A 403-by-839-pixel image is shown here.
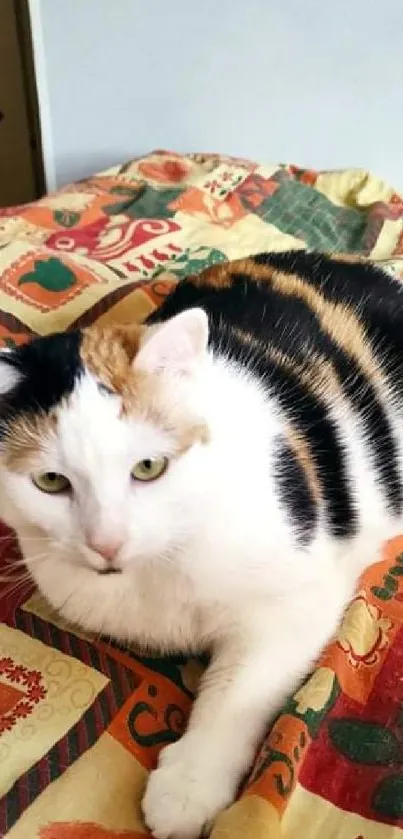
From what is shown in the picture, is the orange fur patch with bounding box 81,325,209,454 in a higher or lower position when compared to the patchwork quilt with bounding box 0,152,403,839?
higher

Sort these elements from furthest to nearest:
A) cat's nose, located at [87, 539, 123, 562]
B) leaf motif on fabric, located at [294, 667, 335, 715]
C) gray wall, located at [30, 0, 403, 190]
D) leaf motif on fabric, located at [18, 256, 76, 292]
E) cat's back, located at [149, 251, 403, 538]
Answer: gray wall, located at [30, 0, 403, 190] < leaf motif on fabric, located at [18, 256, 76, 292] < cat's back, located at [149, 251, 403, 538] < leaf motif on fabric, located at [294, 667, 335, 715] < cat's nose, located at [87, 539, 123, 562]

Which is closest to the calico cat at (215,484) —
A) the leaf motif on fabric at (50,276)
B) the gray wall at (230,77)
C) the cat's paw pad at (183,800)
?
the cat's paw pad at (183,800)

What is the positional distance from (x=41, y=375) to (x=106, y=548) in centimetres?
16

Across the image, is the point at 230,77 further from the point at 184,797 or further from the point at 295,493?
the point at 184,797

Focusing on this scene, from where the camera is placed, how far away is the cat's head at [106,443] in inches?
28.7

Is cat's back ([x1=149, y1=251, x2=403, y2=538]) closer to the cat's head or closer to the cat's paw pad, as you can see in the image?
the cat's head

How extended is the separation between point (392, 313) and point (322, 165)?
36.6 inches

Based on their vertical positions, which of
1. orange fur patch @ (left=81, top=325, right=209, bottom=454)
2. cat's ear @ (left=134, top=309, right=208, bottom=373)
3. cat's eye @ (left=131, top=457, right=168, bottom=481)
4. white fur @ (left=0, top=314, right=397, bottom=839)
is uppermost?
cat's ear @ (left=134, top=309, right=208, bottom=373)

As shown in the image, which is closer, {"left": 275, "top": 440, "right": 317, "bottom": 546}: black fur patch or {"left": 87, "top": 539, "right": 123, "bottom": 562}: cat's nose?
{"left": 87, "top": 539, "right": 123, "bottom": 562}: cat's nose

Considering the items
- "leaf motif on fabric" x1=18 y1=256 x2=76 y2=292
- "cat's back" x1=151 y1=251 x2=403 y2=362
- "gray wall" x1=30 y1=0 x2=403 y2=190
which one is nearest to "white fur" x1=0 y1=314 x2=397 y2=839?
"cat's back" x1=151 y1=251 x2=403 y2=362

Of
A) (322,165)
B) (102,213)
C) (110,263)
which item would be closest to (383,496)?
(110,263)

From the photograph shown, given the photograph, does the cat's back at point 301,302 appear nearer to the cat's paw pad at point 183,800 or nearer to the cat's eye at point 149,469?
the cat's eye at point 149,469

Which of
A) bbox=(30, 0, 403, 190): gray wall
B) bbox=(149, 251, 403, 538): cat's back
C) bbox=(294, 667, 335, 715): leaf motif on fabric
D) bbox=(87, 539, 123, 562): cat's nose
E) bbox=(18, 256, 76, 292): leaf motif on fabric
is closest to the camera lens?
bbox=(87, 539, 123, 562): cat's nose

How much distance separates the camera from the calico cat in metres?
0.75
